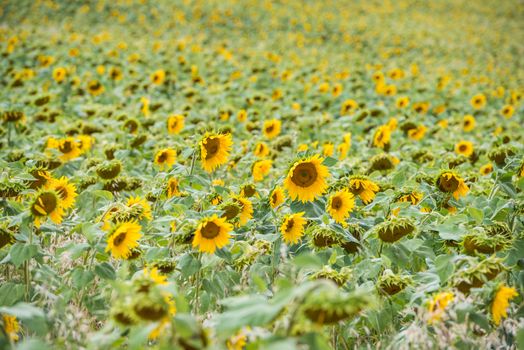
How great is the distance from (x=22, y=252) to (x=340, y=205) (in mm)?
1509

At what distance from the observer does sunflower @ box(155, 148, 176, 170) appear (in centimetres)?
334

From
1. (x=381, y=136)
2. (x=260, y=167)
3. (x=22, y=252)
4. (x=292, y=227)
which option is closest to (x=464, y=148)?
(x=381, y=136)

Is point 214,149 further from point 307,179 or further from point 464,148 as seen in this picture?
point 464,148

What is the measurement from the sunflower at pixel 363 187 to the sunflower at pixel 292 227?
43 centimetres

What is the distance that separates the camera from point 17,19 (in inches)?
547

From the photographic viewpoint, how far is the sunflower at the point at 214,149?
2.70 meters

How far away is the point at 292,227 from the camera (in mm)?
2473

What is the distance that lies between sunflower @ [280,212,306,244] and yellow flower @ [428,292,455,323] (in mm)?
793

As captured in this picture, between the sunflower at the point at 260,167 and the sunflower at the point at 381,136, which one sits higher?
the sunflower at the point at 260,167

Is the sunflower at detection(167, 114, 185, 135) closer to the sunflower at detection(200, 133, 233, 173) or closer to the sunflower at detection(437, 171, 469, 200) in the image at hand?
the sunflower at detection(200, 133, 233, 173)

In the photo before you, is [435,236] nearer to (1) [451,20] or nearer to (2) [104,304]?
(2) [104,304]

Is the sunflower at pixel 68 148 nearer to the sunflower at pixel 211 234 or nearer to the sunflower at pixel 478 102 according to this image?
the sunflower at pixel 211 234

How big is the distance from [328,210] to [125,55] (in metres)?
8.12

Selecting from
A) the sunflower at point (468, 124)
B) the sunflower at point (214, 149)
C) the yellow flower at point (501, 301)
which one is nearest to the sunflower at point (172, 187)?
the sunflower at point (214, 149)
